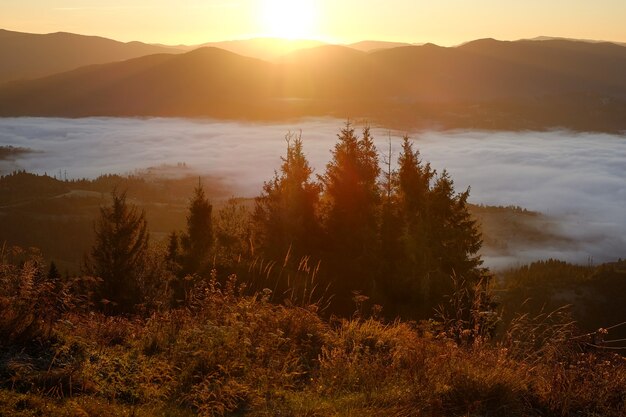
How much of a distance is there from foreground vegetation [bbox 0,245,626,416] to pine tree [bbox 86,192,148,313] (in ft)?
63.8

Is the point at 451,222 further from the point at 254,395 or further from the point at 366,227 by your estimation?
the point at 254,395

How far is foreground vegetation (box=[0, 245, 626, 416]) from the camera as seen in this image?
5.57m

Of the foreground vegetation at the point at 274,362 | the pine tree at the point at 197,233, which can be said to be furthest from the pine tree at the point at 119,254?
the foreground vegetation at the point at 274,362

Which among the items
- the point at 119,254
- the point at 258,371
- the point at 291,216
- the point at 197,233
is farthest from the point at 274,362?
the point at 197,233

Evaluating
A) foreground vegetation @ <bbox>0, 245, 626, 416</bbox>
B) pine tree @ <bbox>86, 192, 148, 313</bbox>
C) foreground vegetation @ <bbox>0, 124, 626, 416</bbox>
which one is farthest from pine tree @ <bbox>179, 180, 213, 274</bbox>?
foreground vegetation @ <bbox>0, 245, 626, 416</bbox>

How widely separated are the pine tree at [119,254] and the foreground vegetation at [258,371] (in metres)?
19.4

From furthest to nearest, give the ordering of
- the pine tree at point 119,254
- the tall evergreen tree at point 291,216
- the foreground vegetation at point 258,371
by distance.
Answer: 1. the pine tree at point 119,254
2. the tall evergreen tree at point 291,216
3. the foreground vegetation at point 258,371

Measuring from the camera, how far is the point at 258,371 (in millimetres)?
6188

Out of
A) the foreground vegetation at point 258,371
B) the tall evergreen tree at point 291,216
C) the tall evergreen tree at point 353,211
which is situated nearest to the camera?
the foreground vegetation at point 258,371

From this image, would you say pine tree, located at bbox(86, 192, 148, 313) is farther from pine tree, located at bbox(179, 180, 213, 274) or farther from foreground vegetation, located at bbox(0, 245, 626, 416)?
foreground vegetation, located at bbox(0, 245, 626, 416)

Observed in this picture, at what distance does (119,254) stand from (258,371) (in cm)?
2715

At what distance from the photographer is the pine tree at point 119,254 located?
27.8 metres

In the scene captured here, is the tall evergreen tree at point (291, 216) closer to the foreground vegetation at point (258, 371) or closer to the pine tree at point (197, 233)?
the pine tree at point (197, 233)

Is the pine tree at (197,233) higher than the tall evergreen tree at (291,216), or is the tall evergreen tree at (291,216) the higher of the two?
the tall evergreen tree at (291,216)
